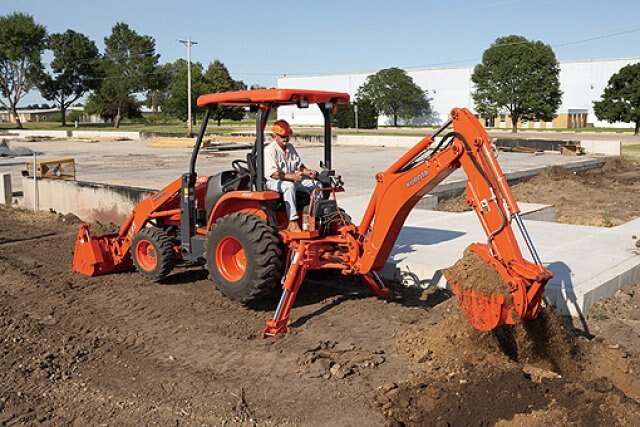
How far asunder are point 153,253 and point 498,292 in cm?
450

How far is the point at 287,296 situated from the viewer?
20.6 feet

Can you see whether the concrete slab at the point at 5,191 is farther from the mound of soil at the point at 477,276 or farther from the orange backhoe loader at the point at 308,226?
the mound of soil at the point at 477,276

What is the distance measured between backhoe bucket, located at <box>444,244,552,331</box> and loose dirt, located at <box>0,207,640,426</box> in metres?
0.39

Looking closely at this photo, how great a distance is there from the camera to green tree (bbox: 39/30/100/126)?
76.8 m

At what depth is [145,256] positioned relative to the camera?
813 centimetres

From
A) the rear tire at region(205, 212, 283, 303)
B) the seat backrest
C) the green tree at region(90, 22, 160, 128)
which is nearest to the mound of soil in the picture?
the rear tire at region(205, 212, 283, 303)

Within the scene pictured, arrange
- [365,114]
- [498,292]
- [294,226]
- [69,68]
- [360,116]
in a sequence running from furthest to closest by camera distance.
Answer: [69,68] < [360,116] < [365,114] < [294,226] < [498,292]

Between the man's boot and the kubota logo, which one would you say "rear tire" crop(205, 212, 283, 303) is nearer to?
the man's boot

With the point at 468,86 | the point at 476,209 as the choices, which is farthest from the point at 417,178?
the point at 468,86

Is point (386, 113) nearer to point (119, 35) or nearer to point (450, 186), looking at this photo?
point (119, 35)

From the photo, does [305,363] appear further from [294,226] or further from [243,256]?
[243,256]

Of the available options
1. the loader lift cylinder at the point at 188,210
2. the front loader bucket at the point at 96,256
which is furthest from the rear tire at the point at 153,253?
the front loader bucket at the point at 96,256

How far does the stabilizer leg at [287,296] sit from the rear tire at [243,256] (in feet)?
0.71

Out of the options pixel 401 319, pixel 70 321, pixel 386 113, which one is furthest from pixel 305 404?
pixel 386 113
